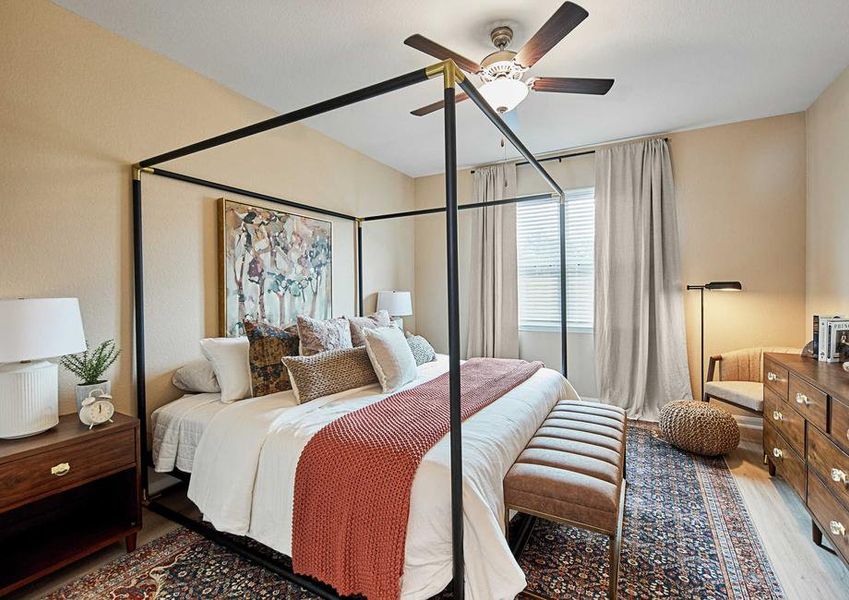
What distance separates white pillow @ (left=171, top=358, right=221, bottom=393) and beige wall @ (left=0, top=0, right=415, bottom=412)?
95mm

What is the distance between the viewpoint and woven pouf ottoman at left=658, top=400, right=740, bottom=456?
9.63 feet

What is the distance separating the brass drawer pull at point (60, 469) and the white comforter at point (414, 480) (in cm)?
49

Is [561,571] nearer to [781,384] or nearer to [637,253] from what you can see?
[781,384]

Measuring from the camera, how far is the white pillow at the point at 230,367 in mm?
2301

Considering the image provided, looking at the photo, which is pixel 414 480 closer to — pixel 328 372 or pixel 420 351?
pixel 328 372

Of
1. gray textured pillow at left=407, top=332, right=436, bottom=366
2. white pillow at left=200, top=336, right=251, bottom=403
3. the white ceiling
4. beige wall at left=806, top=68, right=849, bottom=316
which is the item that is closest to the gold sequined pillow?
white pillow at left=200, top=336, right=251, bottom=403

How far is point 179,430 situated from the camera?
2.20 meters

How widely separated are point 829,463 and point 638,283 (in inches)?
86.1

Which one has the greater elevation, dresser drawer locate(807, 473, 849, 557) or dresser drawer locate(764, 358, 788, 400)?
dresser drawer locate(764, 358, 788, 400)

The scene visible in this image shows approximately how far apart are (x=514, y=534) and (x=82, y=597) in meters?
1.91

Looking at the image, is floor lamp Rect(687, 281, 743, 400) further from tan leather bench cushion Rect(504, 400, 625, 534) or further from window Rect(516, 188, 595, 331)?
tan leather bench cushion Rect(504, 400, 625, 534)

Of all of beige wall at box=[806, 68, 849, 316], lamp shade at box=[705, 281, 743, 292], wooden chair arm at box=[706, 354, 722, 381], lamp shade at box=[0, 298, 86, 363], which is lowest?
wooden chair arm at box=[706, 354, 722, 381]

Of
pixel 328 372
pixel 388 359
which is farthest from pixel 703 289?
pixel 328 372

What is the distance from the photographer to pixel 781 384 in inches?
97.0
